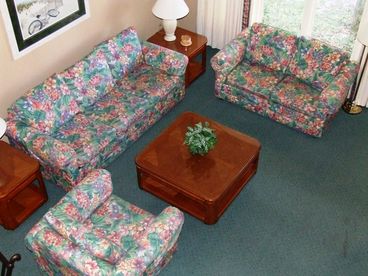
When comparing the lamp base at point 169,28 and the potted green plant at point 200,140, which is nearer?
the potted green plant at point 200,140

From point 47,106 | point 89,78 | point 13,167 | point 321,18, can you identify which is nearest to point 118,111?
point 89,78

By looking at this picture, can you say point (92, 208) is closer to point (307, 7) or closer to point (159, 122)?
point (159, 122)

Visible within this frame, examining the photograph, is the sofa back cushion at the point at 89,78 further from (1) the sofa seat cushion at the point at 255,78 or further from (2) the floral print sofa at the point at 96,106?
(1) the sofa seat cushion at the point at 255,78

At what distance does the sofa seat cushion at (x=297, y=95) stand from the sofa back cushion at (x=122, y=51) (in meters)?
1.73

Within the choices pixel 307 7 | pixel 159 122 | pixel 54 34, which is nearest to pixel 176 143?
pixel 159 122

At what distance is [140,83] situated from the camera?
5.66 m

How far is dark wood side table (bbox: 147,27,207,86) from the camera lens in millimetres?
6102

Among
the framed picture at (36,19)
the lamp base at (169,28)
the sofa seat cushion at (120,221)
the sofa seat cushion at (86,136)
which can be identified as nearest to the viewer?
the sofa seat cushion at (120,221)

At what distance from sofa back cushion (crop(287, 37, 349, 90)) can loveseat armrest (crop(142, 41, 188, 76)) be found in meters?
1.34

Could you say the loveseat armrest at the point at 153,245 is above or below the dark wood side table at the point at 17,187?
above

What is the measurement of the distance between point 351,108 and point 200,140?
2362 millimetres

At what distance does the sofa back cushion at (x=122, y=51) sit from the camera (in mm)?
5469

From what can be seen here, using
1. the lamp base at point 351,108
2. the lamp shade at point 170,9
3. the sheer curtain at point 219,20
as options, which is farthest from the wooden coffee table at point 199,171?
the sheer curtain at point 219,20

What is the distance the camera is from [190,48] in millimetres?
6121
